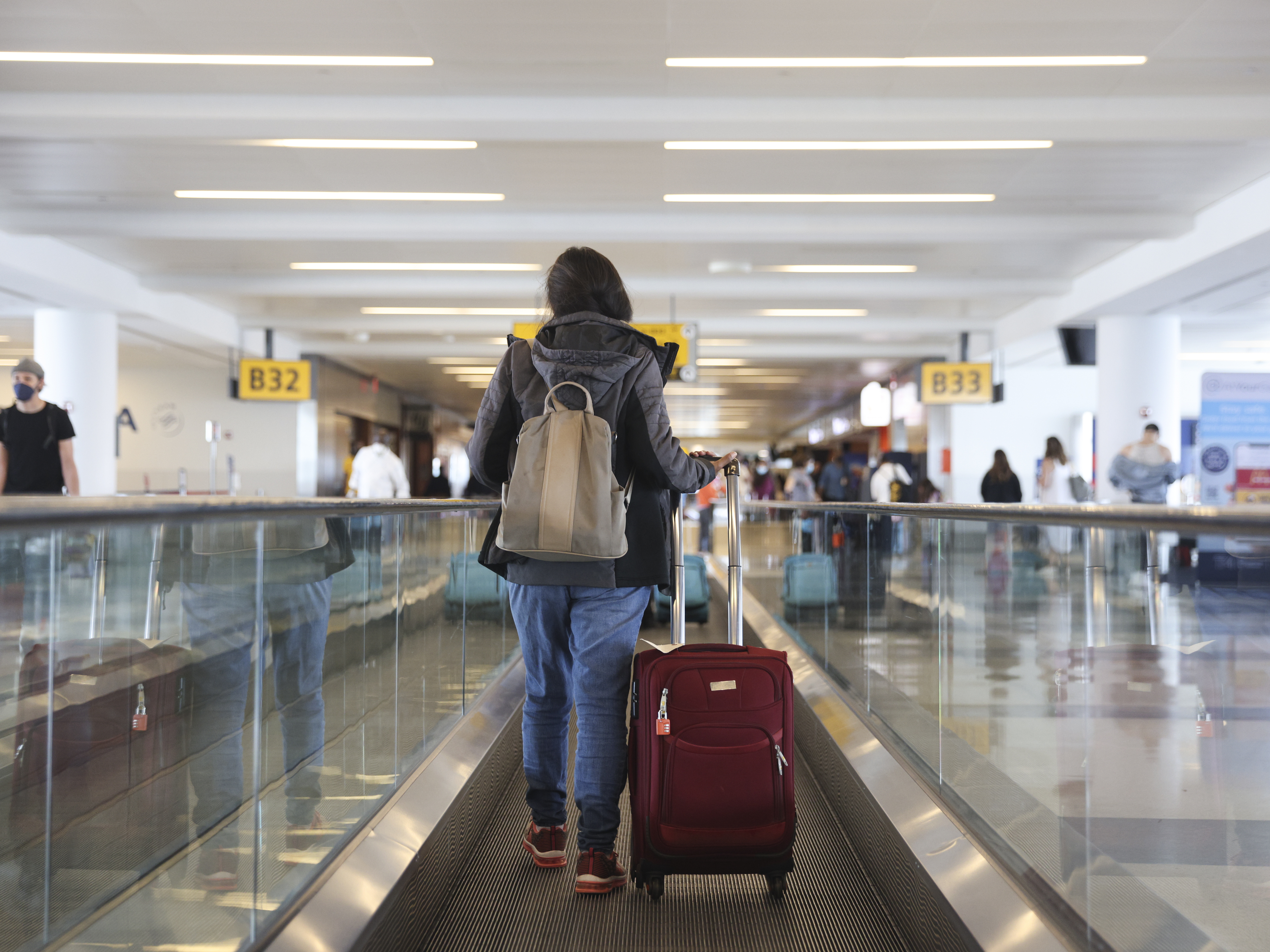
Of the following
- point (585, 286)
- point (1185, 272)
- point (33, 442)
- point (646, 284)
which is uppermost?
point (646, 284)

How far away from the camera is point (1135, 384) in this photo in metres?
14.0

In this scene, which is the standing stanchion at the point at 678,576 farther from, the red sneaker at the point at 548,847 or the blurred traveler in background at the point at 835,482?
the blurred traveler in background at the point at 835,482

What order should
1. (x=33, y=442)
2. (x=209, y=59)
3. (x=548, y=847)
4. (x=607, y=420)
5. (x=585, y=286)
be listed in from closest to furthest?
(x=607, y=420)
(x=585, y=286)
(x=548, y=847)
(x=33, y=442)
(x=209, y=59)

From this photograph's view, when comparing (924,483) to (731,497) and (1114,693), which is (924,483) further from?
(1114,693)

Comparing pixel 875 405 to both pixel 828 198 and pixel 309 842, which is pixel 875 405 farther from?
pixel 309 842

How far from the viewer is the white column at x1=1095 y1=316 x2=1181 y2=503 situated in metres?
13.8

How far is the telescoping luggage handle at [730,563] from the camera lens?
2.93m

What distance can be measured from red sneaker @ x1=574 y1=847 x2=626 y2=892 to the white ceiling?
5246 millimetres

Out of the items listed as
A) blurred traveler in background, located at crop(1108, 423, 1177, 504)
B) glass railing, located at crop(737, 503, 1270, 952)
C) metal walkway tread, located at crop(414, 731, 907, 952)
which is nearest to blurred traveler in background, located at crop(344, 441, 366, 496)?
blurred traveler in background, located at crop(1108, 423, 1177, 504)

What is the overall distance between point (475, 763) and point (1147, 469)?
10.3 meters

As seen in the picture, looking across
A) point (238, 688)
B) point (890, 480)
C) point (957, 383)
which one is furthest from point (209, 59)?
point (957, 383)

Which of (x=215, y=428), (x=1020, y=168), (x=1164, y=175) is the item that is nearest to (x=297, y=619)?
(x=1020, y=168)

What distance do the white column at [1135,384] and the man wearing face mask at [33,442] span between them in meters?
12.1

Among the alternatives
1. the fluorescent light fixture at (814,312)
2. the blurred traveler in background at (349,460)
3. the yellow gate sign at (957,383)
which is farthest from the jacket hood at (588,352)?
the blurred traveler in background at (349,460)
